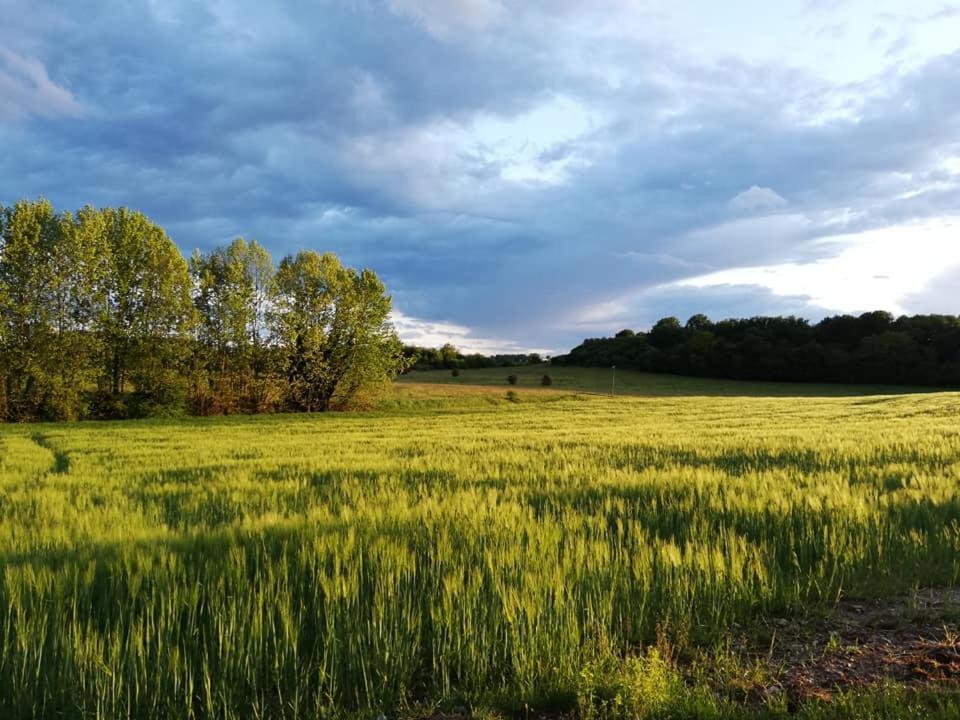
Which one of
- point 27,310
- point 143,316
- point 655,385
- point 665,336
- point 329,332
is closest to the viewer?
point 27,310

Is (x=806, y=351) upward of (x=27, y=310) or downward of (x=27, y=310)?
downward

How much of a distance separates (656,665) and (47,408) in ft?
142

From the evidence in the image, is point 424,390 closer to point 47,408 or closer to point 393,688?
point 47,408

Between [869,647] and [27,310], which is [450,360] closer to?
[27,310]

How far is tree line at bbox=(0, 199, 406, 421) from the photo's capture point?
34344 mm

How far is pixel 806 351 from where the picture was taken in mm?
95750

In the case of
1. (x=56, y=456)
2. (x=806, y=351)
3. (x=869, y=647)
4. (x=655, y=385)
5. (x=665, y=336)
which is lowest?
(x=655, y=385)

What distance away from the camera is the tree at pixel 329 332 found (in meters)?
44.6

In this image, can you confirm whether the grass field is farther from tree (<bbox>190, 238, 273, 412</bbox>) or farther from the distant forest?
tree (<bbox>190, 238, 273, 412</bbox>)

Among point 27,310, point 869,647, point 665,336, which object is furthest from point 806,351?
point 869,647

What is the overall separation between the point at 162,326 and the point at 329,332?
12.6 meters

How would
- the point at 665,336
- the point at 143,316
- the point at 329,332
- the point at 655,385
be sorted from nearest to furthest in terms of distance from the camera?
the point at 143,316
the point at 329,332
the point at 655,385
the point at 665,336

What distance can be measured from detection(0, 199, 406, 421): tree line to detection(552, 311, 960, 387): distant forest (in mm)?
73529

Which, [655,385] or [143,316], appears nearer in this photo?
[143,316]
